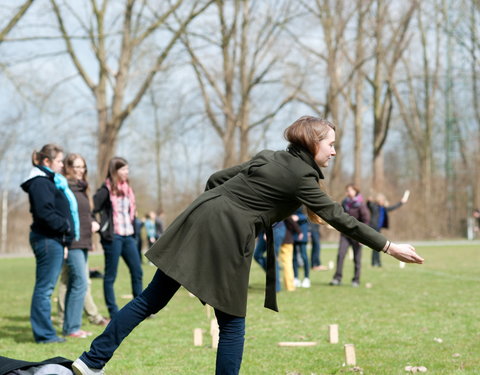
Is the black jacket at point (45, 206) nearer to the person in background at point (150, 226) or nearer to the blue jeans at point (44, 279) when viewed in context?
the blue jeans at point (44, 279)

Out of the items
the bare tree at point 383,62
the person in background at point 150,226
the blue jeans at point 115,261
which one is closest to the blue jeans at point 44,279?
the blue jeans at point 115,261

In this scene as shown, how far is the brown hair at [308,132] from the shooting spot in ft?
13.1

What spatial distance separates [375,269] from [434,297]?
247 inches

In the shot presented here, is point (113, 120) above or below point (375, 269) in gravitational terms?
above

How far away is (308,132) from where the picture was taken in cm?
400

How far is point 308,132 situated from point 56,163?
11.5ft

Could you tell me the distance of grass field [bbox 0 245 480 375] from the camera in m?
5.52

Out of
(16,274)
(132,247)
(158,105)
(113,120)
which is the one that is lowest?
(16,274)

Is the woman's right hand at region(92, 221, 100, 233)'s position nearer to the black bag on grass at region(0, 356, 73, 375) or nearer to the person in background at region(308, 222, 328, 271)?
the black bag on grass at region(0, 356, 73, 375)

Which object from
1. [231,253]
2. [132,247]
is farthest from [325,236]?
[231,253]

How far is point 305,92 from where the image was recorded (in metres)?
34.2

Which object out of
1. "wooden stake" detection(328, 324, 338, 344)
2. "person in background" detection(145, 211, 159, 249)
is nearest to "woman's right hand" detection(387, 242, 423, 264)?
"wooden stake" detection(328, 324, 338, 344)

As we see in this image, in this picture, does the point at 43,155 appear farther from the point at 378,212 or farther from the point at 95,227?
the point at 378,212

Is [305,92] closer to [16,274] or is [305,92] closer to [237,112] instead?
[237,112]
